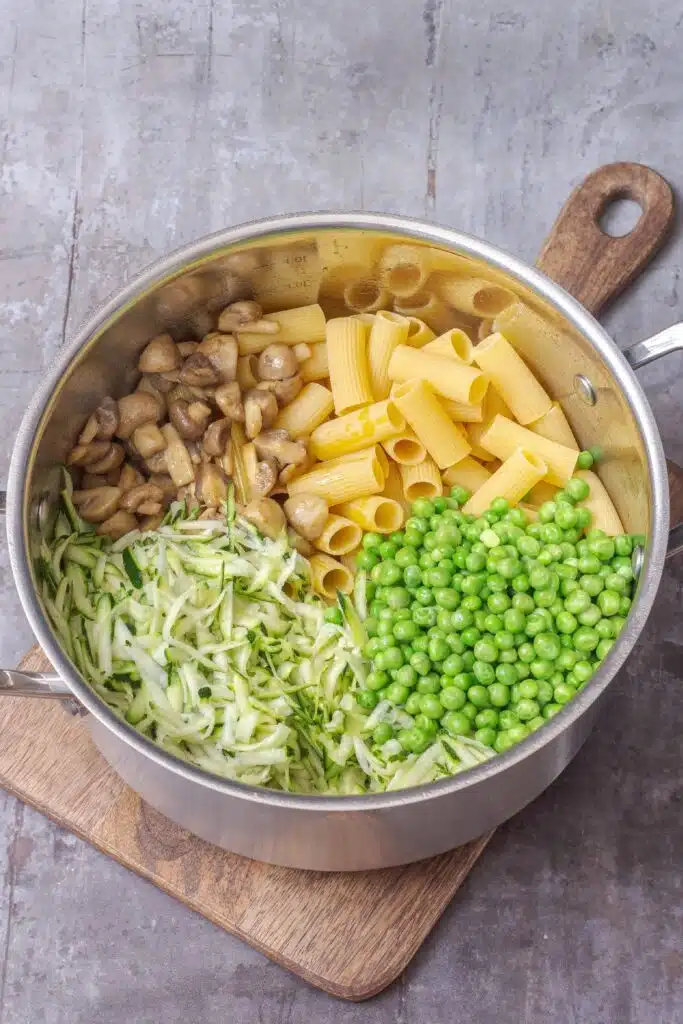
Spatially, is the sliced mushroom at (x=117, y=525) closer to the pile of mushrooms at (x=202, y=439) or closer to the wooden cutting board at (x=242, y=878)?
the pile of mushrooms at (x=202, y=439)

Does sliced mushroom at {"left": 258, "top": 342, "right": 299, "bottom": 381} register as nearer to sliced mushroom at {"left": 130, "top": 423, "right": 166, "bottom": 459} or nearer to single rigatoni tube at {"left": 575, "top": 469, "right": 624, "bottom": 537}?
sliced mushroom at {"left": 130, "top": 423, "right": 166, "bottom": 459}

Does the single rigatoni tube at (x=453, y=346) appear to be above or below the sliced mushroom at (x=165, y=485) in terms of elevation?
above

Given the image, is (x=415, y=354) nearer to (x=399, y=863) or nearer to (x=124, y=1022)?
(x=399, y=863)

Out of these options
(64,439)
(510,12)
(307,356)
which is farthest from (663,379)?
(64,439)

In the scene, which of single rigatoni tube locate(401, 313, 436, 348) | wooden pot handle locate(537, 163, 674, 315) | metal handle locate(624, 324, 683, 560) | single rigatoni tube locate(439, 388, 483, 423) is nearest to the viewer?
metal handle locate(624, 324, 683, 560)

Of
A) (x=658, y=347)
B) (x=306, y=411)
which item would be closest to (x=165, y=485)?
(x=306, y=411)

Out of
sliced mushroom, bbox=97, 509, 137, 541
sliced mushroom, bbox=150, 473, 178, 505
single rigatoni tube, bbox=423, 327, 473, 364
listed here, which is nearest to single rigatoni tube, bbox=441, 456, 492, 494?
single rigatoni tube, bbox=423, 327, 473, 364

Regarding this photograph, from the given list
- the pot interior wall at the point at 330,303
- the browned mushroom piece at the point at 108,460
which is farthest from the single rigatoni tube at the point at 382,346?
the browned mushroom piece at the point at 108,460
